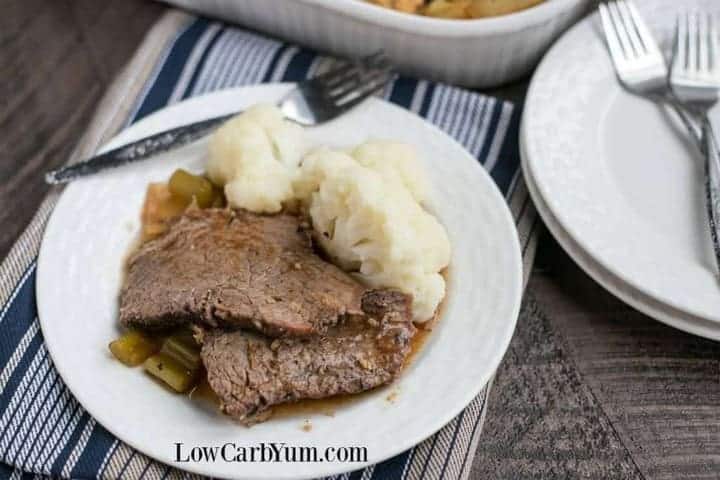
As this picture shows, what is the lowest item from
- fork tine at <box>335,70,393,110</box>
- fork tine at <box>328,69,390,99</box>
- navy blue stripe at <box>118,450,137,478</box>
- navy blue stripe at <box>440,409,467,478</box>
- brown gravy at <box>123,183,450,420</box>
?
navy blue stripe at <box>440,409,467,478</box>

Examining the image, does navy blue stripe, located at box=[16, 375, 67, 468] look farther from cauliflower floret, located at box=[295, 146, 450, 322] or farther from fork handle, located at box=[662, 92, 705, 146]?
fork handle, located at box=[662, 92, 705, 146]

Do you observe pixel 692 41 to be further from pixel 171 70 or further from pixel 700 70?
pixel 171 70

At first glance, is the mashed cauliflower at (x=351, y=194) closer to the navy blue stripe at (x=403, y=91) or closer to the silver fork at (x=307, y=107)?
the silver fork at (x=307, y=107)

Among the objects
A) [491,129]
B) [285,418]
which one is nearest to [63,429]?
[285,418]

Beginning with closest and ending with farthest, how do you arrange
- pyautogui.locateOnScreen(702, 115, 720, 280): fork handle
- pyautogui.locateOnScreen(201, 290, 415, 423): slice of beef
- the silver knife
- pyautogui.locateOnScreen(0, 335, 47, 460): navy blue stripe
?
pyautogui.locateOnScreen(201, 290, 415, 423): slice of beef
pyautogui.locateOnScreen(0, 335, 47, 460): navy blue stripe
pyautogui.locateOnScreen(702, 115, 720, 280): fork handle
the silver knife

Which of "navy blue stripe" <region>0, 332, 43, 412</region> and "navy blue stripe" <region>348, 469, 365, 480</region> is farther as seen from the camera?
"navy blue stripe" <region>0, 332, 43, 412</region>

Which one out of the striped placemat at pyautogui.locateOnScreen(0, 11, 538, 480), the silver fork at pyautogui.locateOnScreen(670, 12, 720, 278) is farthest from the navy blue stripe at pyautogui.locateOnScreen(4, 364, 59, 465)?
the silver fork at pyautogui.locateOnScreen(670, 12, 720, 278)

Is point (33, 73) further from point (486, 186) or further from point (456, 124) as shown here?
point (486, 186)
